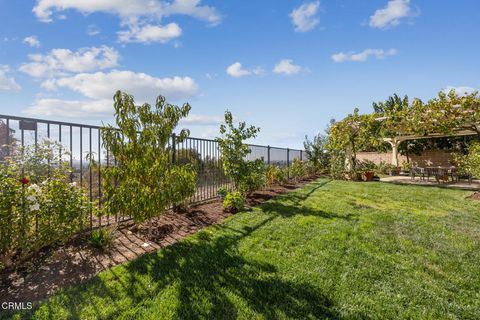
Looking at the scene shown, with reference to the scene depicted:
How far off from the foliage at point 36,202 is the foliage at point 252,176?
4433 millimetres

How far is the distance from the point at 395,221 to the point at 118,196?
5208mm

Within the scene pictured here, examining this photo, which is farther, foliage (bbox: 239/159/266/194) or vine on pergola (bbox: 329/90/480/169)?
vine on pergola (bbox: 329/90/480/169)

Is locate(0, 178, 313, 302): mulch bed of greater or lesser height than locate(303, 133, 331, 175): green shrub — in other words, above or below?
below

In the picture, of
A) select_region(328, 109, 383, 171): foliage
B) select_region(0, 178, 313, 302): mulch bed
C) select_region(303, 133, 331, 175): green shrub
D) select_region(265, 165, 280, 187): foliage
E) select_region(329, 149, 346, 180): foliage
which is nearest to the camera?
select_region(0, 178, 313, 302): mulch bed

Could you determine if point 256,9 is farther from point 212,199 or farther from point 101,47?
point 212,199

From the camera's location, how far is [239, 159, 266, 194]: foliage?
23.9ft

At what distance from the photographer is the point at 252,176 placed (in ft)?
24.2

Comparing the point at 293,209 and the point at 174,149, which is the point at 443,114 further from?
the point at 174,149

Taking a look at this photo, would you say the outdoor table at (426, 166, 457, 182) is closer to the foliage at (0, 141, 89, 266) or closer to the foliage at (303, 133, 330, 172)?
the foliage at (303, 133, 330, 172)

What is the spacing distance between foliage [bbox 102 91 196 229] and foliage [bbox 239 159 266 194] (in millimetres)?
2879

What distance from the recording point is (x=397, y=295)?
2457 mm

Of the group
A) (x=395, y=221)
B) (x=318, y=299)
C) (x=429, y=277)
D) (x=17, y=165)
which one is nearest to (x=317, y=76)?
(x=395, y=221)

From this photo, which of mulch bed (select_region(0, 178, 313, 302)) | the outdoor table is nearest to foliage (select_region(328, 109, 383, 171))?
the outdoor table

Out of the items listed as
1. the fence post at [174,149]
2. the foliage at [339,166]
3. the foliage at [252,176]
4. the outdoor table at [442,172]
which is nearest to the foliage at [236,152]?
the foliage at [252,176]
